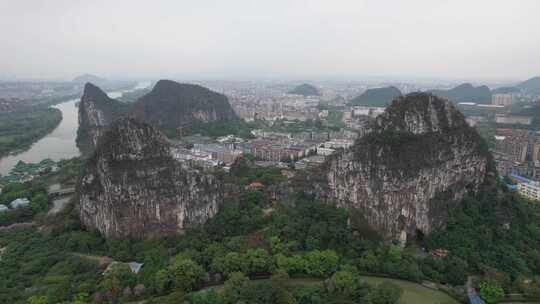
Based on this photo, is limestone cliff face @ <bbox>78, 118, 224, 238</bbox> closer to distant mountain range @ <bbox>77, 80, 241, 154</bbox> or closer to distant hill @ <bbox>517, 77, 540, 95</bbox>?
distant mountain range @ <bbox>77, 80, 241, 154</bbox>

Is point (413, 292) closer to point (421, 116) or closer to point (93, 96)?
point (421, 116)

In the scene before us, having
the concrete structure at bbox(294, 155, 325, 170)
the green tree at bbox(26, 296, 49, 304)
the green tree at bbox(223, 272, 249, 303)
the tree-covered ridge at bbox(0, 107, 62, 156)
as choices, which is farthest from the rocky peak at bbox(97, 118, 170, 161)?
the tree-covered ridge at bbox(0, 107, 62, 156)

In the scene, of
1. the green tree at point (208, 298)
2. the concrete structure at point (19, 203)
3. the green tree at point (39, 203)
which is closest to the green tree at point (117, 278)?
the green tree at point (208, 298)

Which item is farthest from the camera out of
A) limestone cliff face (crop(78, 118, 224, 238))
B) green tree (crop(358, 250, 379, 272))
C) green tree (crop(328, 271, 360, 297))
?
limestone cliff face (crop(78, 118, 224, 238))

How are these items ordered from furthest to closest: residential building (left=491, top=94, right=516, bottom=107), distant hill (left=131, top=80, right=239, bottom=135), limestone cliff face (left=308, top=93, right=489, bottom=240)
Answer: residential building (left=491, top=94, right=516, bottom=107)
distant hill (left=131, top=80, right=239, bottom=135)
limestone cliff face (left=308, top=93, right=489, bottom=240)

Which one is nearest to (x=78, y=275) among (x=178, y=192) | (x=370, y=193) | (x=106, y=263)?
(x=106, y=263)

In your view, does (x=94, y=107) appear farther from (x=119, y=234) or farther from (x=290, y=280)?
(x=290, y=280)
